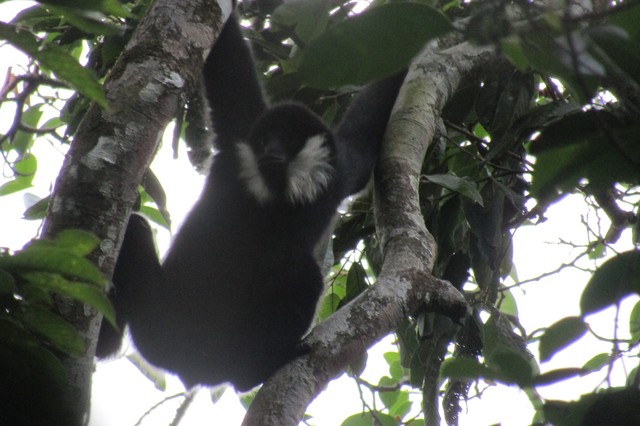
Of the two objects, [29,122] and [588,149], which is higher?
[29,122]

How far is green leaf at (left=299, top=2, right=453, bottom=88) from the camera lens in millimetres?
1102

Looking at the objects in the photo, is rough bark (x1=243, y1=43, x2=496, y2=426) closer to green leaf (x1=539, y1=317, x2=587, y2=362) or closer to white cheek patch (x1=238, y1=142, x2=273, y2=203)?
white cheek patch (x1=238, y1=142, x2=273, y2=203)

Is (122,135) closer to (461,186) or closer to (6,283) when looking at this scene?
(6,283)

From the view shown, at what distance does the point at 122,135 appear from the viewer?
2.51 m

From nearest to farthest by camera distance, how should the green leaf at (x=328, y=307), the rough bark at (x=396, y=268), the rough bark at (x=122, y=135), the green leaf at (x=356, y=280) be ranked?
the rough bark at (x=122, y=135), the rough bark at (x=396, y=268), the green leaf at (x=356, y=280), the green leaf at (x=328, y=307)

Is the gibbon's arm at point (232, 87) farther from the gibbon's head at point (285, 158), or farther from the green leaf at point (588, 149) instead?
the green leaf at point (588, 149)

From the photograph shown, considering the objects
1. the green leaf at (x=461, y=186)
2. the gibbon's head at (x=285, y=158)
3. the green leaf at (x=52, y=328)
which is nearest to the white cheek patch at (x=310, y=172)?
the gibbon's head at (x=285, y=158)

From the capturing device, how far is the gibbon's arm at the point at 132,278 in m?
3.88

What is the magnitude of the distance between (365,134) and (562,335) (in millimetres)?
3251

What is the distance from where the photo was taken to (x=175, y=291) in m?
4.19

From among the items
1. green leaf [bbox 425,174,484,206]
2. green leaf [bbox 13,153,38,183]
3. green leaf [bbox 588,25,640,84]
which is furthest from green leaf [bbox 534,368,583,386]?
green leaf [bbox 13,153,38,183]

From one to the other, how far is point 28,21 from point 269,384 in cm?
285

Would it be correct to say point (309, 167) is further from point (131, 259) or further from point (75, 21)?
point (75, 21)

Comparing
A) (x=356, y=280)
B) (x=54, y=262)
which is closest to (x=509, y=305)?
(x=356, y=280)
